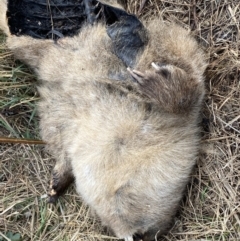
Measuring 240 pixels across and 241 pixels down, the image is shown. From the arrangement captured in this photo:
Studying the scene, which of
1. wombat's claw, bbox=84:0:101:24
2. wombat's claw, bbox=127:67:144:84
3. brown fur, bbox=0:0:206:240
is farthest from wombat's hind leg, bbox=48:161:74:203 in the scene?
wombat's claw, bbox=84:0:101:24

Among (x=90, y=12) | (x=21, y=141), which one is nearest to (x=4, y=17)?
(x=90, y=12)

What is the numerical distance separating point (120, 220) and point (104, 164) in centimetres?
41

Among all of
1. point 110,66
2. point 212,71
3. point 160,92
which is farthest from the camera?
point 212,71

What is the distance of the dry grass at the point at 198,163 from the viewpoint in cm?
381

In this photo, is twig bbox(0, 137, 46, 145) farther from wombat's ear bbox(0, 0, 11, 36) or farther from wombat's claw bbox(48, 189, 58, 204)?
wombat's ear bbox(0, 0, 11, 36)

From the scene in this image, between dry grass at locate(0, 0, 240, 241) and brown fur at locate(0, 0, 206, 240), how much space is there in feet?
0.75

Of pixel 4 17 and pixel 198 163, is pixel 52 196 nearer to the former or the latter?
pixel 198 163

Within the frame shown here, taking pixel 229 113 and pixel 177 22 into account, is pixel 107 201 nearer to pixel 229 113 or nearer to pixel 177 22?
pixel 229 113

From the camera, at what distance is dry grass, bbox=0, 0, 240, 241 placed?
3812 millimetres

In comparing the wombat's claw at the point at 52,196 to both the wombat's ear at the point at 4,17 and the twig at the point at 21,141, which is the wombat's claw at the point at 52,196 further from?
the wombat's ear at the point at 4,17

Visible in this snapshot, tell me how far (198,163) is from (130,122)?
74cm

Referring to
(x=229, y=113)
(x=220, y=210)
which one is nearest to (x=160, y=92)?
(x=229, y=113)

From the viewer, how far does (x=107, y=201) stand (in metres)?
3.50

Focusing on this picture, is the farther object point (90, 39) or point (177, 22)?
point (177, 22)
